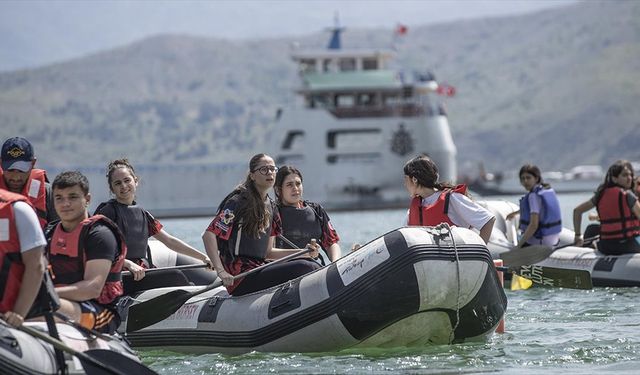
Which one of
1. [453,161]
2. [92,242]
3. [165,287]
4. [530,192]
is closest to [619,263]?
[530,192]

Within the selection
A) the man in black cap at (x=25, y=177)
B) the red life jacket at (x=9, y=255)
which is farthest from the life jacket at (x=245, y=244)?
the red life jacket at (x=9, y=255)

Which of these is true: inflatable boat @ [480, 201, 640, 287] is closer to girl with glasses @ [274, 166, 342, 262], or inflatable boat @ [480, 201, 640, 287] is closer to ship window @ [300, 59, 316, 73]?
girl with glasses @ [274, 166, 342, 262]

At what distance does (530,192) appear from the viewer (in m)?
15.6

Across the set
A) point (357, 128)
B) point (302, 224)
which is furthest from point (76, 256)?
point (357, 128)

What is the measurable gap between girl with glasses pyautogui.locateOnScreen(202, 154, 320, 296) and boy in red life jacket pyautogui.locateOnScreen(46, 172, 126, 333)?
2006 millimetres

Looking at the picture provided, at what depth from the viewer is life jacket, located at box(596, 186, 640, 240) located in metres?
14.6

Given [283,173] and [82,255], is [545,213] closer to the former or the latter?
[283,173]

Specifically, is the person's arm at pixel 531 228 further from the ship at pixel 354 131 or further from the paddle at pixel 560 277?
the ship at pixel 354 131

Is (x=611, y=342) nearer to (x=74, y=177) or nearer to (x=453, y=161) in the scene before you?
(x=74, y=177)

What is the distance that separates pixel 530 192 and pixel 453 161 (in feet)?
132

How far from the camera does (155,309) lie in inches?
417

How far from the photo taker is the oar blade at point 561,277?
476 inches

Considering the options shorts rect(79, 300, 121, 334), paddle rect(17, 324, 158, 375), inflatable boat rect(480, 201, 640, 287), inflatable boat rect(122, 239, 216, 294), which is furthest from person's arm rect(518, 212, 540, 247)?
paddle rect(17, 324, 158, 375)

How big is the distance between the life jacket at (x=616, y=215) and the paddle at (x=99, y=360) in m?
8.15
